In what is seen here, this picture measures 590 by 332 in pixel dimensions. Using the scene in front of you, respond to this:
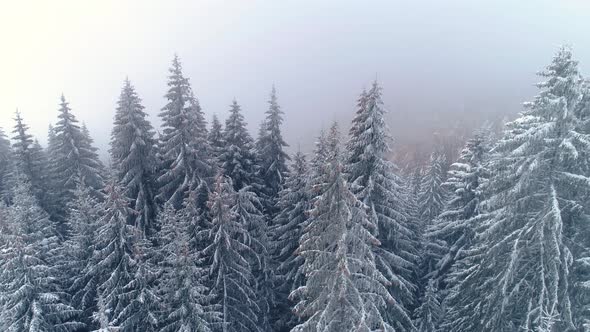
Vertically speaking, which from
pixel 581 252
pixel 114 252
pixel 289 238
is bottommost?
pixel 289 238

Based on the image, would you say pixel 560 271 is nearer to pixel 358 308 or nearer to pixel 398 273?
pixel 358 308

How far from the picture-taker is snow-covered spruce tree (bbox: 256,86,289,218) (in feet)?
101

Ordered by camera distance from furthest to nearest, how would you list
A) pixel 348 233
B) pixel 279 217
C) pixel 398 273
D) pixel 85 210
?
pixel 279 217 < pixel 398 273 < pixel 85 210 < pixel 348 233

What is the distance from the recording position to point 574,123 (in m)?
14.4

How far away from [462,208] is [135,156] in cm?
2136

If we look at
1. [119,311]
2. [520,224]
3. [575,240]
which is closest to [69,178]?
[119,311]

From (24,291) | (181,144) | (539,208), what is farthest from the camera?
(181,144)

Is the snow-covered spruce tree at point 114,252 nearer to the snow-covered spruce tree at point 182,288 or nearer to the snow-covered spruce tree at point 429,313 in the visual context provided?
the snow-covered spruce tree at point 182,288

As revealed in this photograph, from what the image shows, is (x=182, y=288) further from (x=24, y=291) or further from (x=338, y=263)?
(x=338, y=263)

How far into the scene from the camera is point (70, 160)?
31.2m

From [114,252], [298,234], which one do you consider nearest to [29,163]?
[114,252]

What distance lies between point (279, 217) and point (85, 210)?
11.5m

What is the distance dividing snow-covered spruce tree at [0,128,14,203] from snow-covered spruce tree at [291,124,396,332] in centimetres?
3119

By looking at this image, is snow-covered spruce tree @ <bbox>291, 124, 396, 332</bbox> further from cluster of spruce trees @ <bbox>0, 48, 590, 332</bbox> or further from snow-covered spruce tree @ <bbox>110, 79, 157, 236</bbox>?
snow-covered spruce tree @ <bbox>110, 79, 157, 236</bbox>
